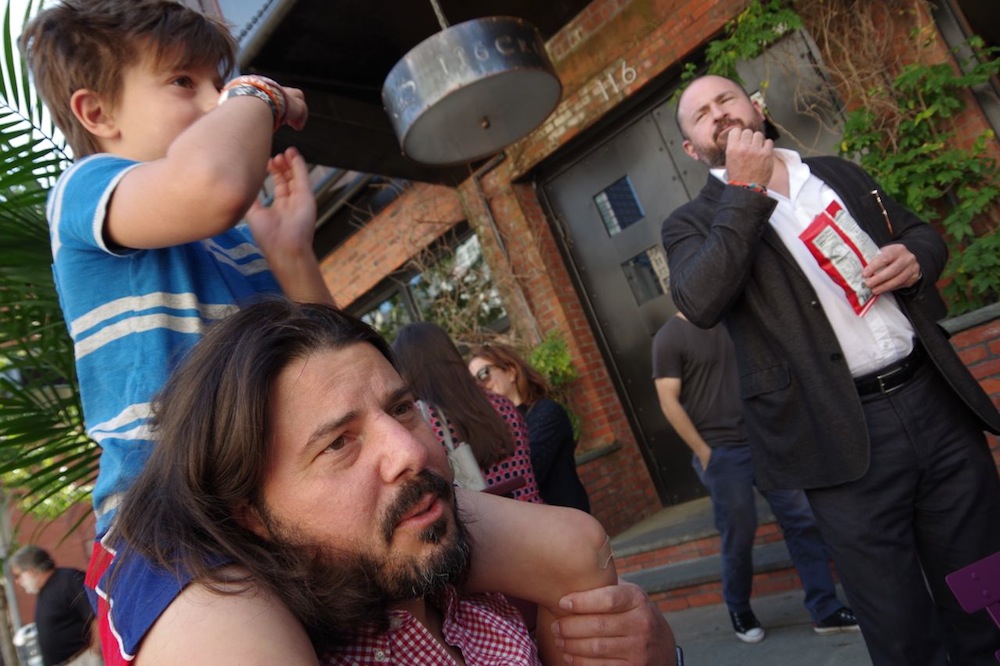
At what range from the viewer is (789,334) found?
2053mm

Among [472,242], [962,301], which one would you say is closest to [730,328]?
[962,301]

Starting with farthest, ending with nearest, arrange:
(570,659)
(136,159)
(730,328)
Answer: (730,328) < (136,159) < (570,659)

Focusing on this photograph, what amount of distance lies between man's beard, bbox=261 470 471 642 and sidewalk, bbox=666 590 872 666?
9.62 ft

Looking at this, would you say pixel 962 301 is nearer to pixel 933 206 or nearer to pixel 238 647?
pixel 933 206

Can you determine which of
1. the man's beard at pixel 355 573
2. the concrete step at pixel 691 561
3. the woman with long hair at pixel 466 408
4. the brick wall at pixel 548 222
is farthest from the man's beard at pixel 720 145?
the brick wall at pixel 548 222

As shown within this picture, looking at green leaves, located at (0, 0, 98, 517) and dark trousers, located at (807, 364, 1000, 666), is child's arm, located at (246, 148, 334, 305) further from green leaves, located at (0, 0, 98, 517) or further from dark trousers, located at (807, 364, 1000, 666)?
dark trousers, located at (807, 364, 1000, 666)

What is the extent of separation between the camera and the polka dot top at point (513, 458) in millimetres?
2732

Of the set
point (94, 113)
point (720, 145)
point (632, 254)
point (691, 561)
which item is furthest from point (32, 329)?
point (632, 254)

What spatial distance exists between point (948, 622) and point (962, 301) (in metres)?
2.52

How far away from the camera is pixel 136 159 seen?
1.29m

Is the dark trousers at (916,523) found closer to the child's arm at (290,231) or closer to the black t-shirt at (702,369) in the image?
the child's arm at (290,231)

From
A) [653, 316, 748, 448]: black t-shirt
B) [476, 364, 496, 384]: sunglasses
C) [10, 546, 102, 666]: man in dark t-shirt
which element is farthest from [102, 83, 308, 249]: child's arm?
[10, 546, 102, 666]: man in dark t-shirt

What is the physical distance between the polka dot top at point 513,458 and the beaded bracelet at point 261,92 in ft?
5.04

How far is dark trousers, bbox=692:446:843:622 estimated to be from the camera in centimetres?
354
